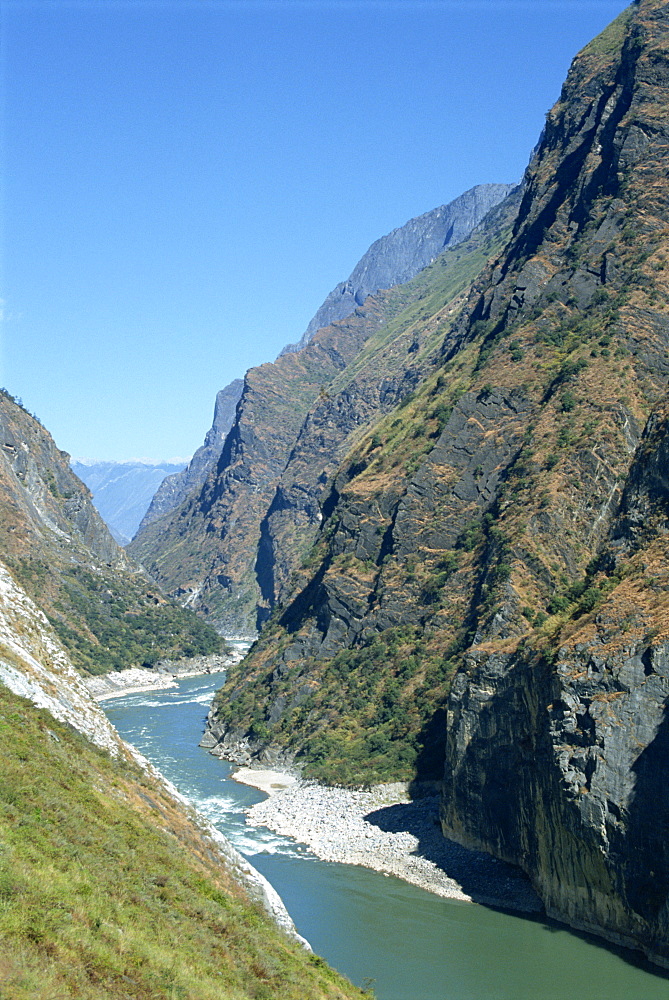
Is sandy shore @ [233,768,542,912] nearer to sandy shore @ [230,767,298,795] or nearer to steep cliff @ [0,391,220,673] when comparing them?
sandy shore @ [230,767,298,795]

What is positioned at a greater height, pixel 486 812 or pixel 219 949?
pixel 219 949

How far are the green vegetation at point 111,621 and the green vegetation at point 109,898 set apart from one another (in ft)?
361

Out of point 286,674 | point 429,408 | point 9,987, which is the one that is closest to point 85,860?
point 9,987

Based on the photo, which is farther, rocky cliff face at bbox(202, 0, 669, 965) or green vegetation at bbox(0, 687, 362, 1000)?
rocky cliff face at bbox(202, 0, 669, 965)

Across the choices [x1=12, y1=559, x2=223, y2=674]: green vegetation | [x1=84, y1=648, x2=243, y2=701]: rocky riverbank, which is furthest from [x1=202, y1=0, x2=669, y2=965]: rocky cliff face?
[x1=12, y1=559, x2=223, y2=674]: green vegetation

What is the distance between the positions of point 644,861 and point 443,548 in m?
47.2

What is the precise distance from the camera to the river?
39.3 metres

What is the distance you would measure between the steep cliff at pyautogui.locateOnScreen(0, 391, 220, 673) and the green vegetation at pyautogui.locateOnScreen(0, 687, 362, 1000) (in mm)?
114087

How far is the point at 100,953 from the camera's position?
16281 millimetres

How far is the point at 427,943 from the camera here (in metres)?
44.7

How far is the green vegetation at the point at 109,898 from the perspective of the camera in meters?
15.6

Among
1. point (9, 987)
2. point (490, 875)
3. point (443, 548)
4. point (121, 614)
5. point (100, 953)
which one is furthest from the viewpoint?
point (121, 614)

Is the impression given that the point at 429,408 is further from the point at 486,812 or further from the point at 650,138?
the point at 486,812

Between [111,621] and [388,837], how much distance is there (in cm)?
11072
